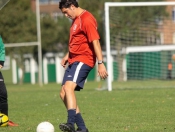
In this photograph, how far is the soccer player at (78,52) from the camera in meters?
9.60

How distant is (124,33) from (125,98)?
1483 cm

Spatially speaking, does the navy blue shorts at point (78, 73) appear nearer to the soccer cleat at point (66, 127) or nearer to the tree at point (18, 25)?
the soccer cleat at point (66, 127)

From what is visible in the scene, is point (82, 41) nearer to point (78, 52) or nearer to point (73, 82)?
point (78, 52)

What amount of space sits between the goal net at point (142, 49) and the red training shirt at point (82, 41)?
12.1 metres

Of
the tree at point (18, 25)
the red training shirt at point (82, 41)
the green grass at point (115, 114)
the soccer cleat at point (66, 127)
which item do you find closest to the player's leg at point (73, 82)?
the red training shirt at point (82, 41)

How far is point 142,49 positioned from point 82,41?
30756 mm

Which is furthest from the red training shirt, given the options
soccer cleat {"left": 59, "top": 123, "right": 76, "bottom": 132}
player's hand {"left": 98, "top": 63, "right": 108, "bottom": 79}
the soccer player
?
soccer cleat {"left": 59, "top": 123, "right": 76, "bottom": 132}

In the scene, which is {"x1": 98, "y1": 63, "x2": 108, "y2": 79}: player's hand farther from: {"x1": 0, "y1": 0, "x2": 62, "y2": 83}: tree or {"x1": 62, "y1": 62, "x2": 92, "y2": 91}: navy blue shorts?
{"x1": 0, "y1": 0, "x2": 62, "y2": 83}: tree

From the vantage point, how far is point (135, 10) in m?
53.2

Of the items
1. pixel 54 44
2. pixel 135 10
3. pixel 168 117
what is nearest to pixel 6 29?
pixel 135 10

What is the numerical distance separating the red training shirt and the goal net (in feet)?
39.6

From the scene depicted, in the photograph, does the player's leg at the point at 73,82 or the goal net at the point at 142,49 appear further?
the goal net at the point at 142,49

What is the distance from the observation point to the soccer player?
31.5 feet

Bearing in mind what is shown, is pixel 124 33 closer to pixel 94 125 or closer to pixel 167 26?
pixel 167 26
